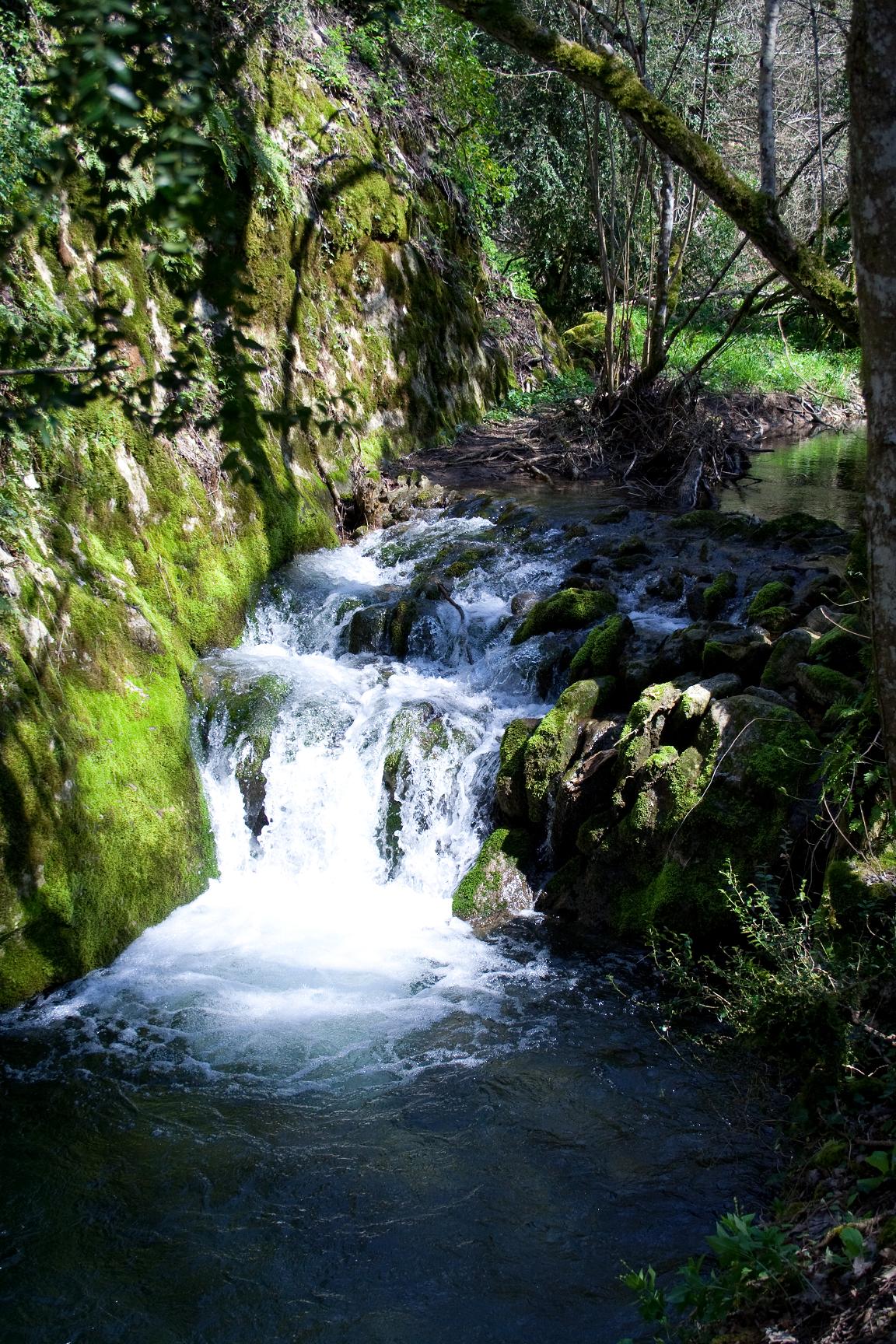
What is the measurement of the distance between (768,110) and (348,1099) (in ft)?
22.0

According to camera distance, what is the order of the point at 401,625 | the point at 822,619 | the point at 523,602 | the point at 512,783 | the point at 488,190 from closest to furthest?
the point at 822,619
the point at 512,783
the point at 401,625
the point at 523,602
the point at 488,190

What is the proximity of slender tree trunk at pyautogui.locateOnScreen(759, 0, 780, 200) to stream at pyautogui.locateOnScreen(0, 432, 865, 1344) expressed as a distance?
4209mm

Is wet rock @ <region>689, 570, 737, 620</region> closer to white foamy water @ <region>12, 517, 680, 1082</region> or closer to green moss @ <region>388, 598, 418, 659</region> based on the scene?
white foamy water @ <region>12, 517, 680, 1082</region>

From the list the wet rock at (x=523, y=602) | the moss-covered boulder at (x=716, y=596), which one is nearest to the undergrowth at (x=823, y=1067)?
the moss-covered boulder at (x=716, y=596)

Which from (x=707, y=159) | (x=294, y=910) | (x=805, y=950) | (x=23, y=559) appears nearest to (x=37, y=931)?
(x=294, y=910)

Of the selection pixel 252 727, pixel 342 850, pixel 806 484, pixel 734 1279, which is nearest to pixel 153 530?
pixel 252 727

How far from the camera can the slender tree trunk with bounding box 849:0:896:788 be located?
2.51m

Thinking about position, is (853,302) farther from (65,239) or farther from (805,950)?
(65,239)

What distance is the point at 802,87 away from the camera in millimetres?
18641

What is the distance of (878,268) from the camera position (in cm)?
257

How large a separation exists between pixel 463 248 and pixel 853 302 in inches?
567

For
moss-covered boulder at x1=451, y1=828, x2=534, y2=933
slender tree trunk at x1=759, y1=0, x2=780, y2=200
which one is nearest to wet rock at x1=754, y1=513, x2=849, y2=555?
slender tree trunk at x1=759, y1=0, x2=780, y2=200

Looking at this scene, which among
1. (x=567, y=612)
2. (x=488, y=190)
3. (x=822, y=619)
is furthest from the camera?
(x=488, y=190)

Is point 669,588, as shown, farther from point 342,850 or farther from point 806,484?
point 806,484
